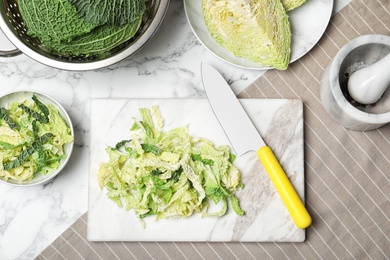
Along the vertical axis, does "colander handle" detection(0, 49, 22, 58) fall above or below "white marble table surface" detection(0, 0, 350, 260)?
above

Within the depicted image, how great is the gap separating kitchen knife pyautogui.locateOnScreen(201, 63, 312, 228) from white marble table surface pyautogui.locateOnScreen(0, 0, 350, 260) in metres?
0.06

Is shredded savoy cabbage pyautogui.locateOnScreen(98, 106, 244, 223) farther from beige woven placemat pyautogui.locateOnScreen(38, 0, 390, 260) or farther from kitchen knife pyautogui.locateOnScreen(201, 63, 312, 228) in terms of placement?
beige woven placemat pyautogui.locateOnScreen(38, 0, 390, 260)

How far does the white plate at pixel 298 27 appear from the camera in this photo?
1363 millimetres

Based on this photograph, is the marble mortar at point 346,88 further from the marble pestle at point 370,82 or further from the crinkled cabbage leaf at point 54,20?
the crinkled cabbage leaf at point 54,20

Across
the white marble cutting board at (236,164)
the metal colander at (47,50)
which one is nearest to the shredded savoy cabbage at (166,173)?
the white marble cutting board at (236,164)

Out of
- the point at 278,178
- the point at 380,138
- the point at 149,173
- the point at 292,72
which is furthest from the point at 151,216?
the point at 380,138

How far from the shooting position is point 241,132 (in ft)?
4.41

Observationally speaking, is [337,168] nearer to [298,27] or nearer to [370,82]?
[370,82]

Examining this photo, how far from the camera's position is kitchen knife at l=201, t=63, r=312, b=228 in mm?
1325

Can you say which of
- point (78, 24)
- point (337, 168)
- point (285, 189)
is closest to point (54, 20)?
point (78, 24)

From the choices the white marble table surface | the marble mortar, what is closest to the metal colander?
the white marble table surface

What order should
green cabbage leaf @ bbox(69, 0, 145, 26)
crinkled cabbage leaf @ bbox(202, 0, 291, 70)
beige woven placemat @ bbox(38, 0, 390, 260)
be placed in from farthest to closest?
beige woven placemat @ bbox(38, 0, 390, 260), crinkled cabbage leaf @ bbox(202, 0, 291, 70), green cabbage leaf @ bbox(69, 0, 145, 26)

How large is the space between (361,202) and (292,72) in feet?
1.21

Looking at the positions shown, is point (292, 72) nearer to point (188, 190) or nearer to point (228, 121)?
point (228, 121)
